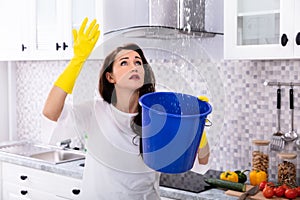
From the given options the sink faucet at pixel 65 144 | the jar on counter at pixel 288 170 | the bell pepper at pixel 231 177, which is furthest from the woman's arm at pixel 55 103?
the sink faucet at pixel 65 144

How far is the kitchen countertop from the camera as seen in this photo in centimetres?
212

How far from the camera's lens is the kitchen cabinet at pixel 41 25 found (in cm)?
281

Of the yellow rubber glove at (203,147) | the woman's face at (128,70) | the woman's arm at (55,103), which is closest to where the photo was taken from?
the woman's face at (128,70)

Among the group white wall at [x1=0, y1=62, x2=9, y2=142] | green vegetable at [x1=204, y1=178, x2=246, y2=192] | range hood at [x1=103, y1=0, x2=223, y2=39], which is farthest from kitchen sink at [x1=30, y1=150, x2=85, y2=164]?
green vegetable at [x1=204, y1=178, x2=246, y2=192]

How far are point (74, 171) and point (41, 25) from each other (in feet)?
3.35

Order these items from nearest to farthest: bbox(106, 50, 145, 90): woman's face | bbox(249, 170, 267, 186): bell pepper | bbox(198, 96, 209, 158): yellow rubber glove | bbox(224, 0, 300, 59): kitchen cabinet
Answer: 1. bbox(106, 50, 145, 90): woman's face
2. bbox(198, 96, 209, 158): yellow rubber glove
3. bbox(224, 0, 300, 59): kitchen cabinet
4. bbox(249, 170, 267, 186): bell pepper

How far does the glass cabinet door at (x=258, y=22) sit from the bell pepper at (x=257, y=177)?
2.14 ft

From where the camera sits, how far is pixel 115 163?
1324 millimetres

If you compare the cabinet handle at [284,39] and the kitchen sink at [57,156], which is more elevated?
the cabinet handle at [284,39]

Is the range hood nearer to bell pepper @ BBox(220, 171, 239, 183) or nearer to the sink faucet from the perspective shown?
bell pepper @ BBox(220, 171, 239, 183)

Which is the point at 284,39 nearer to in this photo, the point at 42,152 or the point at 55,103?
the point at 55,103

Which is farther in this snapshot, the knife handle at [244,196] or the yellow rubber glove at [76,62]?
the knife handle at [244,196]

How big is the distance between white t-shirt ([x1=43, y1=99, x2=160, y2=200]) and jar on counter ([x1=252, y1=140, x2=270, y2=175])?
0.84 metres

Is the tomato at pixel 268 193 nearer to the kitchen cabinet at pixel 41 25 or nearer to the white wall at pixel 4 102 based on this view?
the kitchen cabinet at pixel 41 25
